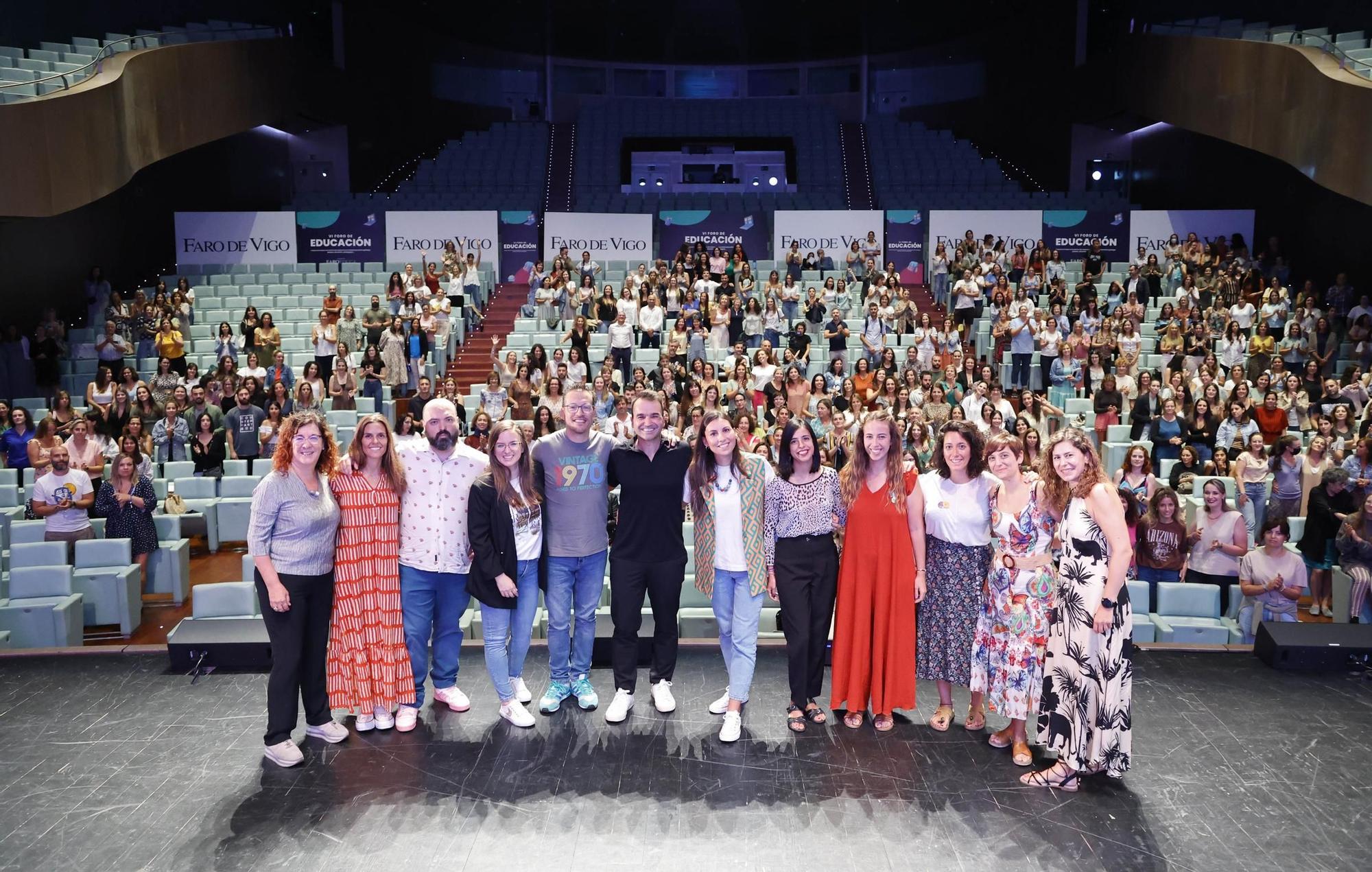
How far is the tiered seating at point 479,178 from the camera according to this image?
16641mm

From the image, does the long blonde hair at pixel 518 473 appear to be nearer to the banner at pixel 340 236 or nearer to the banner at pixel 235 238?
the banner at pixel 340 236

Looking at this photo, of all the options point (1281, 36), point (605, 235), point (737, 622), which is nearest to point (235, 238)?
point (605, 235)

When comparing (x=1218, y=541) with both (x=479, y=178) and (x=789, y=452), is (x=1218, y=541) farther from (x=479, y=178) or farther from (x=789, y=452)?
(x=479, y=178)

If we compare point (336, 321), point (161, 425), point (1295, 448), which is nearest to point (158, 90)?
point (336, 321)

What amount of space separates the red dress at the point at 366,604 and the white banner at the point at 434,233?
10483 mm

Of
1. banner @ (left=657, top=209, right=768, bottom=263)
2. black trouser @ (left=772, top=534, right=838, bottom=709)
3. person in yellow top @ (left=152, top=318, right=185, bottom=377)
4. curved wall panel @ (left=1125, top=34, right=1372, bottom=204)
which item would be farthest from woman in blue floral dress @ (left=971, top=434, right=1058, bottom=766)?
banner @ (left=657, top=209, right=768, bottom=263)

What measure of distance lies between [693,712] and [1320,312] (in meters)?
9.94

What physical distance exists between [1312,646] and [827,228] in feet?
32.7

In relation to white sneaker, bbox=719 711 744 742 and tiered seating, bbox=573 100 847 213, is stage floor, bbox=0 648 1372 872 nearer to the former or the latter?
white sneaker, bbox=719 711 744 742

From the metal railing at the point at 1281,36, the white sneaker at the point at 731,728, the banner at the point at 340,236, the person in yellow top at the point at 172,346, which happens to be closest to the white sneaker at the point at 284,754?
the white sneaker at the point at 731,728

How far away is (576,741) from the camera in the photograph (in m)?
3.99

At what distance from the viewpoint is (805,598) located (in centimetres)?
402

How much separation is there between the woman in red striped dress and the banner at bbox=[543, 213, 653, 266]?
10.2 metres

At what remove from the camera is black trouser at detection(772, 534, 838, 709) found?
3.99 meters
